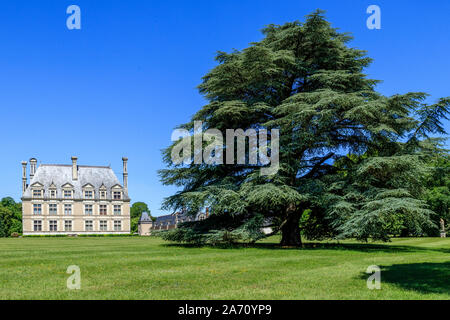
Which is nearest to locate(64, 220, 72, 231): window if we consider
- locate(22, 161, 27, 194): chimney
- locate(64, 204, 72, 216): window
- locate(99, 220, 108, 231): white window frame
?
locate(64, 204, 72, 216): window

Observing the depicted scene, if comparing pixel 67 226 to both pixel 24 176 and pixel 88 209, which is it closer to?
pixel 88 209

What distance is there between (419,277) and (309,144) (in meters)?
10.7

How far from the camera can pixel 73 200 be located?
63.0 metres

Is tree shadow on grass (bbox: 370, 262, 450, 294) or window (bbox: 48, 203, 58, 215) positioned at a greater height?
tree shadow on grass (bbox: 370, 262, 450, 294)

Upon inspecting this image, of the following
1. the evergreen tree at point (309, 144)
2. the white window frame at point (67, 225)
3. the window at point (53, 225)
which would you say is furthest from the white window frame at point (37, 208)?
the evergreen tree at point (309, 144)

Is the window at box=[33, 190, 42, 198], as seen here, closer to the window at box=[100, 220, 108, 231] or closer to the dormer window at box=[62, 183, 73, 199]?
the dormer window at box=[62, 183, 73, 199]

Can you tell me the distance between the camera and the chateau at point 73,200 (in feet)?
200

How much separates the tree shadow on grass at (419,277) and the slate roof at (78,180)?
2334 inches

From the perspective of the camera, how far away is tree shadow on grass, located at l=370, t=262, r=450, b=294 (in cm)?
778

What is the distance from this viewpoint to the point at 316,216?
68.6ft

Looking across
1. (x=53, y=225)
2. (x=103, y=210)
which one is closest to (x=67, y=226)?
(x=53, y=225)

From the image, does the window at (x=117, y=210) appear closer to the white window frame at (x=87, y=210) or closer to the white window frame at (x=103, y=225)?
the white window frame at (x=103, y=225)

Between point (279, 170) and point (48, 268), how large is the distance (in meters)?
11.0

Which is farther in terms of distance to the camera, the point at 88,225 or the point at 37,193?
the point at 88,225
